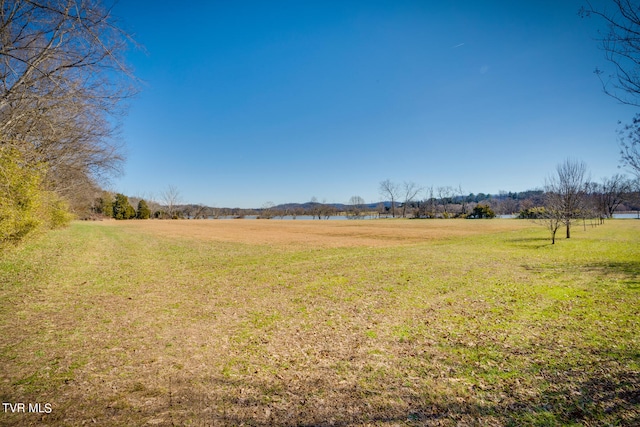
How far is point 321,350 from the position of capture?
546cm

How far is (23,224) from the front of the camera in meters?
12.8

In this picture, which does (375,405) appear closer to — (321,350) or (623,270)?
(321,350)

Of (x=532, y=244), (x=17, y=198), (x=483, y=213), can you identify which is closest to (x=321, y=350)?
(x=17, y=198)

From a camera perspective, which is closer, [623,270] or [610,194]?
[623,270]

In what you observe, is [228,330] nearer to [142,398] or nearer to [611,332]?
[142,398]

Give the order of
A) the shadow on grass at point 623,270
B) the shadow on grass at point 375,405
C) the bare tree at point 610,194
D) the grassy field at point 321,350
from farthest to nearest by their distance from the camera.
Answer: the bare tree at point 610,194 < the shadow on grass at point 623,270 < the grassy field at point 321,350 < the shadow on grass at point 375,405

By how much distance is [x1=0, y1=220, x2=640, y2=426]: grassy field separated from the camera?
12.2 feet

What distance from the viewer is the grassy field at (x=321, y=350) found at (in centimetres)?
371

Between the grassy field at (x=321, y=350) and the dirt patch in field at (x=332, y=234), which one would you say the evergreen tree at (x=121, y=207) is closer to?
the dirt patch in field at (x=332, y=234)

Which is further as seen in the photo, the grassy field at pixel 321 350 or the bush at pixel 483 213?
the bush at pixel 483 213

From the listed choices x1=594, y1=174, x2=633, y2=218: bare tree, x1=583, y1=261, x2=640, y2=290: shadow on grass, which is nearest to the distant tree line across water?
x1=594, y1=174, x2=633, y2=218: bare tree

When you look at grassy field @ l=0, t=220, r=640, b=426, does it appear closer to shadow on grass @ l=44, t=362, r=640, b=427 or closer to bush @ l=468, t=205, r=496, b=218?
shadow on grass @ l=44, t=362, r=640, b=427

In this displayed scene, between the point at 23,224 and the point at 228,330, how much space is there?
43.7 feet

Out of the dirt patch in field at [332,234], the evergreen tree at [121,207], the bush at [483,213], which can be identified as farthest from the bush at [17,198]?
the bush at [483,213]
